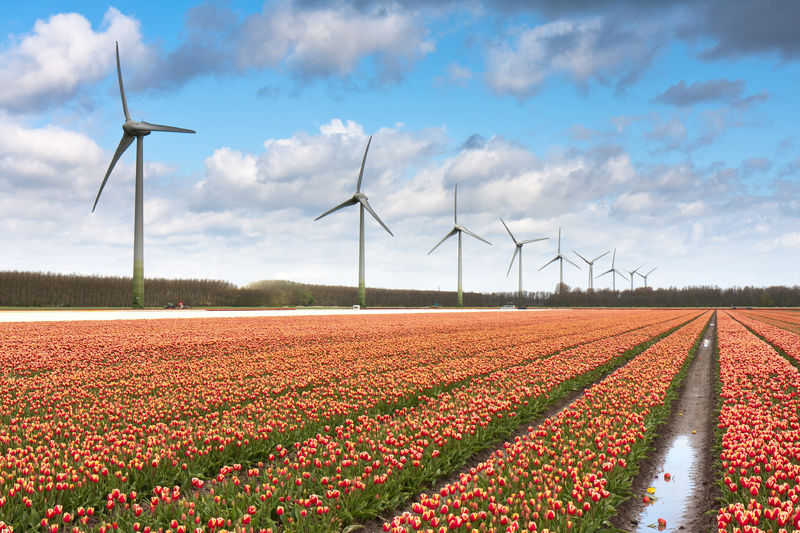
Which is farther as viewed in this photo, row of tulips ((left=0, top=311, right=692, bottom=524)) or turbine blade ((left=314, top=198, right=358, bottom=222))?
turbine blade ((left=314, top=198, right=358, bottom=222))

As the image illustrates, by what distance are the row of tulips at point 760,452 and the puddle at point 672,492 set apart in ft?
1.87

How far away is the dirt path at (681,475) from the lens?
7.44m

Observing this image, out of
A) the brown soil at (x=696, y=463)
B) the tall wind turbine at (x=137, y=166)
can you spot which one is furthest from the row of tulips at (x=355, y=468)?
the tall wind turbine at (x=137, y=166)

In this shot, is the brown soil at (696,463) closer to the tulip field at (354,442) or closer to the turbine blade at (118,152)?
the tulip field at (354,442)

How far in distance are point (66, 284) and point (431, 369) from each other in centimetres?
11779

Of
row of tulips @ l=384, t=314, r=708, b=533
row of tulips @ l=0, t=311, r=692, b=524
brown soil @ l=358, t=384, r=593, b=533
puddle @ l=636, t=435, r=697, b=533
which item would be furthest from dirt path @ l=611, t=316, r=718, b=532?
row of tulips @ l=0, t=311, r=692, b=524

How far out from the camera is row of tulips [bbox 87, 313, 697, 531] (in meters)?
6.67

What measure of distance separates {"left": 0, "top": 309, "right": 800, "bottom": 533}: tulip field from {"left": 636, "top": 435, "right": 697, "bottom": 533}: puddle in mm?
449

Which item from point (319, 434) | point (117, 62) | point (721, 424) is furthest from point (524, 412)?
point (117, 62)

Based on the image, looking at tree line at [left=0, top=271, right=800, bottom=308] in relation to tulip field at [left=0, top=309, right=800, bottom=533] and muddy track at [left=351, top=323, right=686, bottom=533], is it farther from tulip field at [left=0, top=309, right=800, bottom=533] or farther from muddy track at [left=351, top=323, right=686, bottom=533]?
muddy track at [left=351, top=323, right=686, bottom=533]

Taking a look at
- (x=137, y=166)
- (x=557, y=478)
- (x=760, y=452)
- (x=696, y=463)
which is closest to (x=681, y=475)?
(x=696, y=463)

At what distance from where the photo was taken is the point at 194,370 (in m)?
17.7

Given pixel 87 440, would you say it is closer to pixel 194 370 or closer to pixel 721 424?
pixel 194 370

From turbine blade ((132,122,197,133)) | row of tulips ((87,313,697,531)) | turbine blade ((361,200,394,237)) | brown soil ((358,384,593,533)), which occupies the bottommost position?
brown soil ((358,384,593,533))
